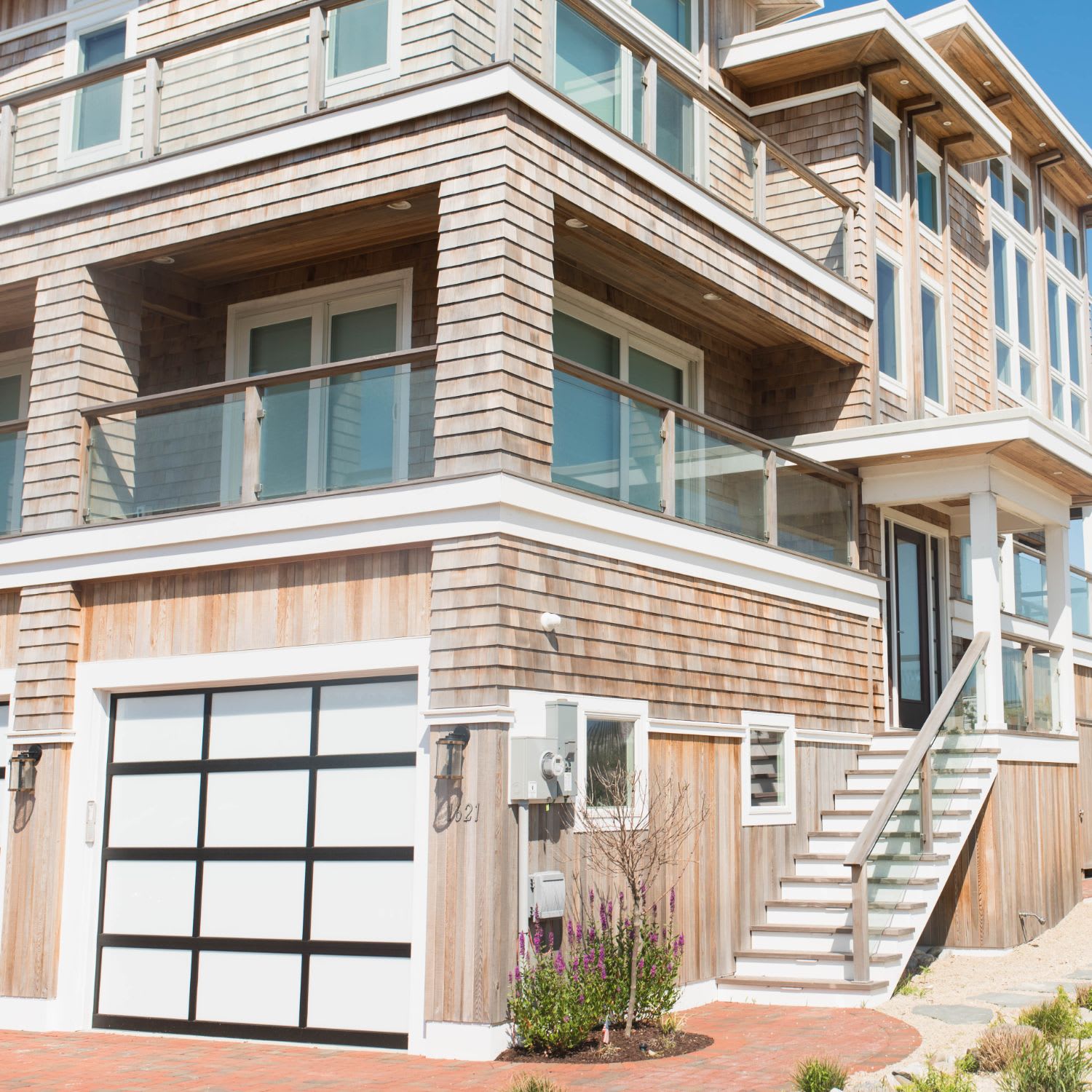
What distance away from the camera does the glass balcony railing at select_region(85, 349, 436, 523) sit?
1077 cm

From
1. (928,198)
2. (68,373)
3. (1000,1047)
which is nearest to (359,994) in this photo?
(1000,1047)

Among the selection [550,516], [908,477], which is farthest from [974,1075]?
[908,477]

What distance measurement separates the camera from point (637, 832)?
35.4 feet

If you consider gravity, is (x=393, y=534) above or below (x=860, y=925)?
above

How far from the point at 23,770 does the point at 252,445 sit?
328cm

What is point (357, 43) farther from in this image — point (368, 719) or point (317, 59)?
point (368, 719)

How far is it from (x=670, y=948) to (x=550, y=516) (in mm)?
3227

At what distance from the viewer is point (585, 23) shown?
38.9 feet

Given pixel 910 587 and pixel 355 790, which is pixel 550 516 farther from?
pixel 910 587

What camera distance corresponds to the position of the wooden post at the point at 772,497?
13.5 m

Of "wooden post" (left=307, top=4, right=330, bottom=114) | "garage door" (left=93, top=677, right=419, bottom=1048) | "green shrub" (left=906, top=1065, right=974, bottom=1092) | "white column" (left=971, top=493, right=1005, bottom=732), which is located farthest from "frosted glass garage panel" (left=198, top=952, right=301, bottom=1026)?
"white column" (left=971, top=493, right=1005, bottom=732)

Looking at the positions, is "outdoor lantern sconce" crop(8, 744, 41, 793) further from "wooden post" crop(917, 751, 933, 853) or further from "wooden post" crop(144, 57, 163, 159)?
"wooden post" crop(917, 751, 933, 853)

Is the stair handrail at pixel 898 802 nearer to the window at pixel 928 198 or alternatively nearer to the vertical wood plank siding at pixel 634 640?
the vertical wood plank siding at pixel 634 640

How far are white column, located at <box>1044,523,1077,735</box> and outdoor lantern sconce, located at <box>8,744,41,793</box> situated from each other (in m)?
10.3
